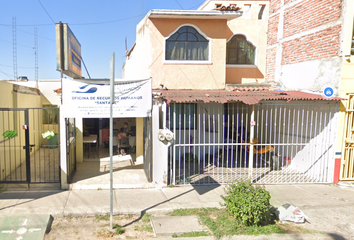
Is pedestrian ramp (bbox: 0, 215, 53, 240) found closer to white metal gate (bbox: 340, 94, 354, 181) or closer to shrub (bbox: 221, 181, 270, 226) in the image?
shrub (bbox: 221, 181, 270, 226)

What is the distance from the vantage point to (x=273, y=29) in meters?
11.1

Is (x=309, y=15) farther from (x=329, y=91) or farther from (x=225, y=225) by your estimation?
(x=225, y=225)

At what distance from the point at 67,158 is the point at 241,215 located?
4985mm

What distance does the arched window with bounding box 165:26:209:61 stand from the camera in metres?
10.0

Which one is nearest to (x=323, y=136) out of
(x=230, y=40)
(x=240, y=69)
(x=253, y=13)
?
(x=240, y=69)

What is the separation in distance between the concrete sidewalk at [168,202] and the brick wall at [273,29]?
249 inches

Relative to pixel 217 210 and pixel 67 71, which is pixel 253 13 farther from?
pixel 217 210

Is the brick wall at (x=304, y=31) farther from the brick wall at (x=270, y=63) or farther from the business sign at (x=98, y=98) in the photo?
the business sign at (x=98, y=98)

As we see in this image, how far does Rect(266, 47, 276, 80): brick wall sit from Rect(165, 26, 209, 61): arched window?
3.07 meters

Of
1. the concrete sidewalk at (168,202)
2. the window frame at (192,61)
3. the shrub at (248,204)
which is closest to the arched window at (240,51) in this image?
the window frame at (192,61)

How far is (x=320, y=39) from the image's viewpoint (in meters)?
8.67

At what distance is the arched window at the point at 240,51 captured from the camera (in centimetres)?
1177

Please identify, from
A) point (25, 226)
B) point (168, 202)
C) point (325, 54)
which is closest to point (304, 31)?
point (325, 54)

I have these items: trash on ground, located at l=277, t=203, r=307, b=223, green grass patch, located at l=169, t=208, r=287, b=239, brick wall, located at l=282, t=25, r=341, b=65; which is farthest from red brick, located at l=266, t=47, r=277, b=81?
green grass patch, located at l=169, t=208, r=287, b=239
